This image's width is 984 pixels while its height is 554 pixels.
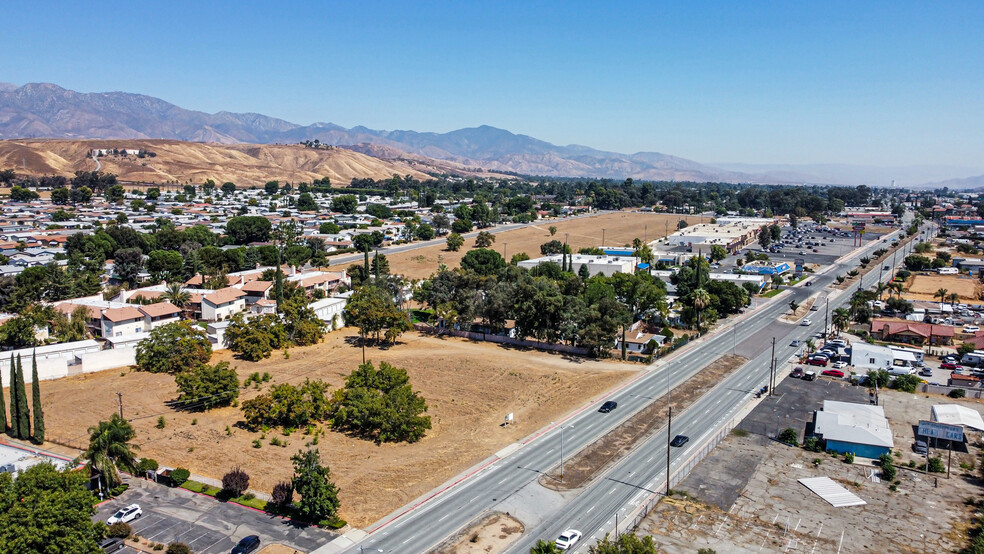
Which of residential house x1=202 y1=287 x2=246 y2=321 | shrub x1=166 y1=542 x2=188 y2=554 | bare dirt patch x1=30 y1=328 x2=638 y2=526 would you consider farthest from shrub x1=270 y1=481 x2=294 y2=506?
residential house x1=202 y1=287 x2=246 y2=321

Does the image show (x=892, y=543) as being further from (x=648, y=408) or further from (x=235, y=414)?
(x=235, y=414)

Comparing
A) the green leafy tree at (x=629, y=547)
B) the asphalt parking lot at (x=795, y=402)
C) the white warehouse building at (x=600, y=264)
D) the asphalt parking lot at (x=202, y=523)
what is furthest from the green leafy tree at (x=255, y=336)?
the green leafy tree at (x=629, y=547)

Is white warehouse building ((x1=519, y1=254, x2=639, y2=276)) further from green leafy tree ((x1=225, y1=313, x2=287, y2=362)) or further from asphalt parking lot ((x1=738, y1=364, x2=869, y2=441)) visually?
green leafy tree ((x1=225, y1=313, x2=287, y2=362))

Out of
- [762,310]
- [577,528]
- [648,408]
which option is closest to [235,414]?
[577,528]

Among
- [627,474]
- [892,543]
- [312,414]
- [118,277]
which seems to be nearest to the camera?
[892,543]

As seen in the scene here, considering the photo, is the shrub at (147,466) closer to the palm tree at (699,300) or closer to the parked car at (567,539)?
the parked car at (567,539)

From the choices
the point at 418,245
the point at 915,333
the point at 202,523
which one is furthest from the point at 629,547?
the point at 418,245
